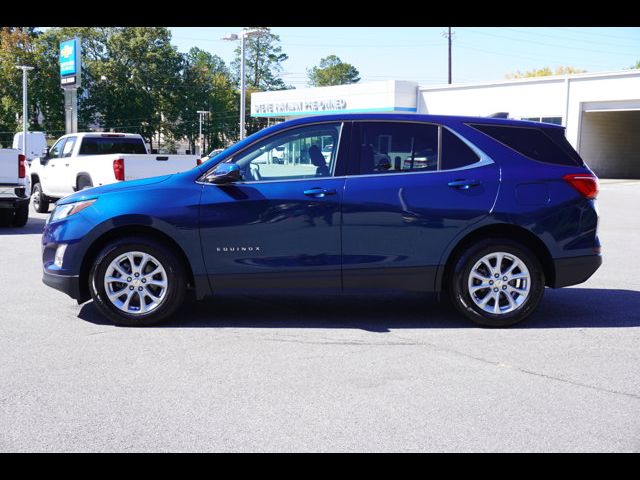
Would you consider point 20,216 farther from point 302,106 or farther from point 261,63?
point 261,63

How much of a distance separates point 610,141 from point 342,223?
38595 mm

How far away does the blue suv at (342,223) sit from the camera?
20.7 feet

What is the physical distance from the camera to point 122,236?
6.46 meters

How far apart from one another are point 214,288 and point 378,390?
218 centimetres

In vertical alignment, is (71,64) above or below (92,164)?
above

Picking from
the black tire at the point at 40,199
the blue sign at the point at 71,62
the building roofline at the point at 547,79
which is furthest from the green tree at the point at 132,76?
the black tire at the point at 40,199

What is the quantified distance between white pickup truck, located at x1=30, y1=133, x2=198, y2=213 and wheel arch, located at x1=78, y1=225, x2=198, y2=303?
7758 millimetres

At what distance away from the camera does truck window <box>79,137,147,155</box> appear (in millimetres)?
16250

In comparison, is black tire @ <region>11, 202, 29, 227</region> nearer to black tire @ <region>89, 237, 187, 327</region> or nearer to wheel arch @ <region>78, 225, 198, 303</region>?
wheel arch @ <region>78, 225, 198, 303</region>

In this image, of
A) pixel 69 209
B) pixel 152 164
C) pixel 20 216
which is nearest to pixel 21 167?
pixel 20 216

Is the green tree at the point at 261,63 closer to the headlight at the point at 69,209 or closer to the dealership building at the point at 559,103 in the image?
the dealership building at the point at 559,103

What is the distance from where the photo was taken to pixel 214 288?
643cm

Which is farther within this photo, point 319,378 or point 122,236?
point 122,236

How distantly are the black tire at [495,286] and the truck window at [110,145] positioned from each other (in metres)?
11.8
